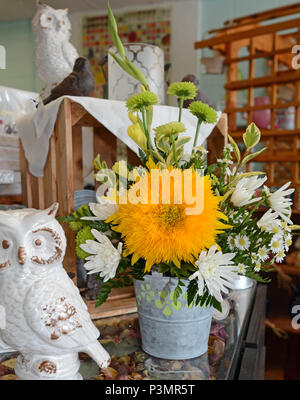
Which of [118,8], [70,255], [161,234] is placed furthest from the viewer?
[70,255]

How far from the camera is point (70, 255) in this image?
668 mm

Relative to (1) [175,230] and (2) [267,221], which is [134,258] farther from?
(2) [267,221]

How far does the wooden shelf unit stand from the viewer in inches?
31.7

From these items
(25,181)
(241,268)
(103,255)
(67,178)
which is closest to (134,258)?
(103,255)

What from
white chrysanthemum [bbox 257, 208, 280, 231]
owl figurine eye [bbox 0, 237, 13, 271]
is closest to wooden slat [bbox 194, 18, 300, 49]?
white chrysanthemum [bbox 257, 208, 280, 231]

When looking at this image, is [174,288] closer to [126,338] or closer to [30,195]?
[126,338]

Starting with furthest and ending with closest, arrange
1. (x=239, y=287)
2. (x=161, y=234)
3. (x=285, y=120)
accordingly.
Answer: (x=285, y=120), (x=239, y=287), (x=161, y=234)

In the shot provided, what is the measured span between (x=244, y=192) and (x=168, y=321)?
0.70 ft

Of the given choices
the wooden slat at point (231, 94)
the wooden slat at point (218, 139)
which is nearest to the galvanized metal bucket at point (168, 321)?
the wooden slat at point (218, 139)

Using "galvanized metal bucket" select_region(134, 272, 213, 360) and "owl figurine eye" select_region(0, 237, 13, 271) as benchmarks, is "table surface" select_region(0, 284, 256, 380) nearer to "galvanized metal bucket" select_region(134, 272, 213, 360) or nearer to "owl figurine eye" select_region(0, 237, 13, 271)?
"galvanized metal bucket" select_region(134, 272, 213, 360)

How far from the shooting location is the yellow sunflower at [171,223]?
41cm

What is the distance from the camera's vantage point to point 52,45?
2.56 feet
